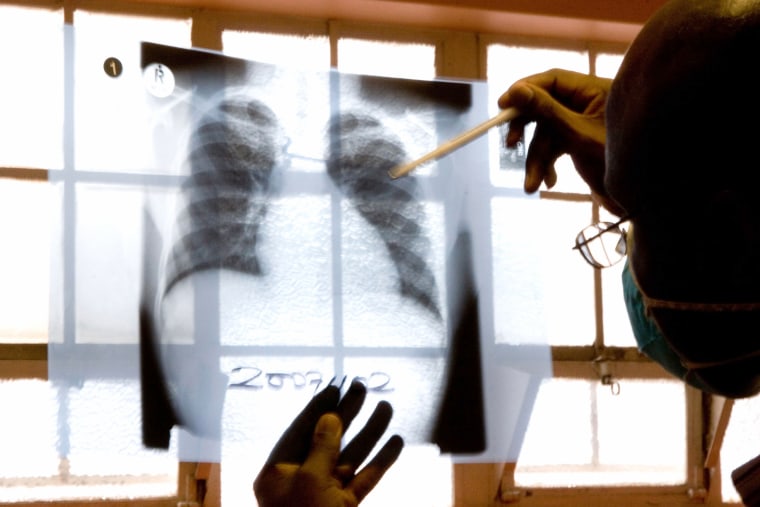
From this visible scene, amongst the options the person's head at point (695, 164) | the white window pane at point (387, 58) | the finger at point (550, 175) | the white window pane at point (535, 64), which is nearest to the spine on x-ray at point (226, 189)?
the white window pane at point (387, 58)

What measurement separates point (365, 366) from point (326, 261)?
206 millimetres

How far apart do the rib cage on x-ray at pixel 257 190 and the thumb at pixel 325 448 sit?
104cm

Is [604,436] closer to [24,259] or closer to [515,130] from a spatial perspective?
[24,259]

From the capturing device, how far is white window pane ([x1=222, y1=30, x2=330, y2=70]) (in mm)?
2066

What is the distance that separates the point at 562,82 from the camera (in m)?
0.85

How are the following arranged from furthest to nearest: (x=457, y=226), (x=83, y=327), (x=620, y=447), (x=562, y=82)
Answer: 1. (x=620, y=447)
2. (x=457, y=226)
3. (x=83, y=327)
4. (x=562, y=82)

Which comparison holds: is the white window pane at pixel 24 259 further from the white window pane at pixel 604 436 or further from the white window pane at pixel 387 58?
the white window pane at pixel 604 436

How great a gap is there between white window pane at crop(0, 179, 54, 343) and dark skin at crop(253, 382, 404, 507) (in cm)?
122

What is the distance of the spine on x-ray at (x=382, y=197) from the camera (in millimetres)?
1882

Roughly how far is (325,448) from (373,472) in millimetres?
46

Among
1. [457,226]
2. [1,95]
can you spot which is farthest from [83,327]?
[457,226]

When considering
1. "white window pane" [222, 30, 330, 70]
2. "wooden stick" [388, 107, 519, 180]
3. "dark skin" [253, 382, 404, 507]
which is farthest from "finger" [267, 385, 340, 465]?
"white window pane" [222, 30, 330, 70]

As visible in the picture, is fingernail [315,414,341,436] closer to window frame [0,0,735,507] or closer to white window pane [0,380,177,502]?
white window pane [0,380,177,502]

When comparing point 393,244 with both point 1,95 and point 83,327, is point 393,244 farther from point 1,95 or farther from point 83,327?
point 1,95
